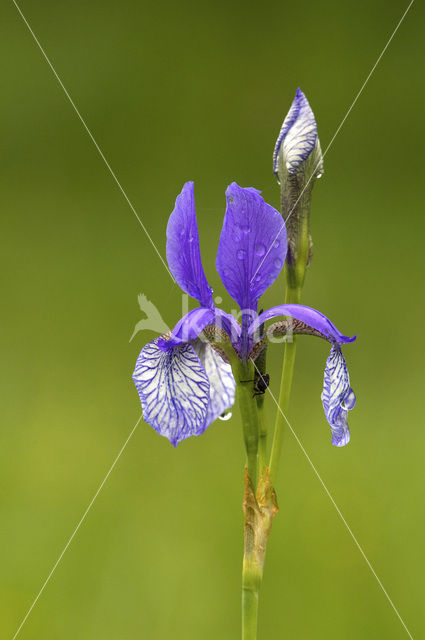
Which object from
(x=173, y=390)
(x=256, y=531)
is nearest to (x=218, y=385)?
(x=173, y=390)

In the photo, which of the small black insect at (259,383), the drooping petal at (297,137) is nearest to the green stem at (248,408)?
the small black insect at (259,383)

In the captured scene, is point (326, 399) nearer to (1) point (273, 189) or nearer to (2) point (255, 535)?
(2) point (255, 535)

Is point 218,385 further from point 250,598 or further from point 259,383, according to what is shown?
point 250,598

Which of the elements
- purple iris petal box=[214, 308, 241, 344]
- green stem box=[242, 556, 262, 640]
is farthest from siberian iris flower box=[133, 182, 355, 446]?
green stem box=[242, 556, 262, 640]

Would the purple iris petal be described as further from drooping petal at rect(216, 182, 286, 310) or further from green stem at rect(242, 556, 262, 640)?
green stem at rect(242, 556, 262, 640)

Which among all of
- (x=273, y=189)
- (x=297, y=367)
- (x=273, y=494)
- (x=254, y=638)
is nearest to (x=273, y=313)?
(x=273, y=494)
